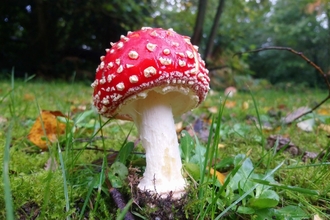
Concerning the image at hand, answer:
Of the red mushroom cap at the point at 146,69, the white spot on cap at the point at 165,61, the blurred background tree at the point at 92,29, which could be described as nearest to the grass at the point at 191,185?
the red mushroom cap at the point at 146,69

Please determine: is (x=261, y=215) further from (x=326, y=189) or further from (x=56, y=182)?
(x=56, y=182)

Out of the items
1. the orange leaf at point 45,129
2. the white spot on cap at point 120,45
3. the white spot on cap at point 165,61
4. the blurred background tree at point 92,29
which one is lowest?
the orange leaf at point 45,129

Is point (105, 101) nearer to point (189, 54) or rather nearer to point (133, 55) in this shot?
point (133, 55)

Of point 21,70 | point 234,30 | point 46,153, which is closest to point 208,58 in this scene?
point 234,30

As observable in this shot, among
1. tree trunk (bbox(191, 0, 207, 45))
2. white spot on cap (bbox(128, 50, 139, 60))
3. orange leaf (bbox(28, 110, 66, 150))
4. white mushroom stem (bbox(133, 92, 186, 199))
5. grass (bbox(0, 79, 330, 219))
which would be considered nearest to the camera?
grass (bbox(0, 79, 330, 219))

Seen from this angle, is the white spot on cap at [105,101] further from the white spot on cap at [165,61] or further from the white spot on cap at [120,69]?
the white spot on cap at [165,61]

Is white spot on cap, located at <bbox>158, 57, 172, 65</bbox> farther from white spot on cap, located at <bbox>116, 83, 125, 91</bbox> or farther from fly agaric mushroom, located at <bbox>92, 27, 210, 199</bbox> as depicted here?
white spot on cap, located at <bbox>116, 83, 125, 91</bbox>

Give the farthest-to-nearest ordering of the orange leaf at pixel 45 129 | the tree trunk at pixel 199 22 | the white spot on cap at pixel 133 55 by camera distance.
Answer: the tree trunk at pixel 199 22 < the orange leaf at pixel 45 129 < the white spot on cap at pixel 133 55

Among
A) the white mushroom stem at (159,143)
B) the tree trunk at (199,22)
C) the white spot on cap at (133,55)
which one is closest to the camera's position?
the white spot on cap at (133,55)

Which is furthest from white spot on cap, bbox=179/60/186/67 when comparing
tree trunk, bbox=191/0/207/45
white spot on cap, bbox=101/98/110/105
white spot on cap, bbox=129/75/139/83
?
tree trunk, bbox=191/0/207/45
